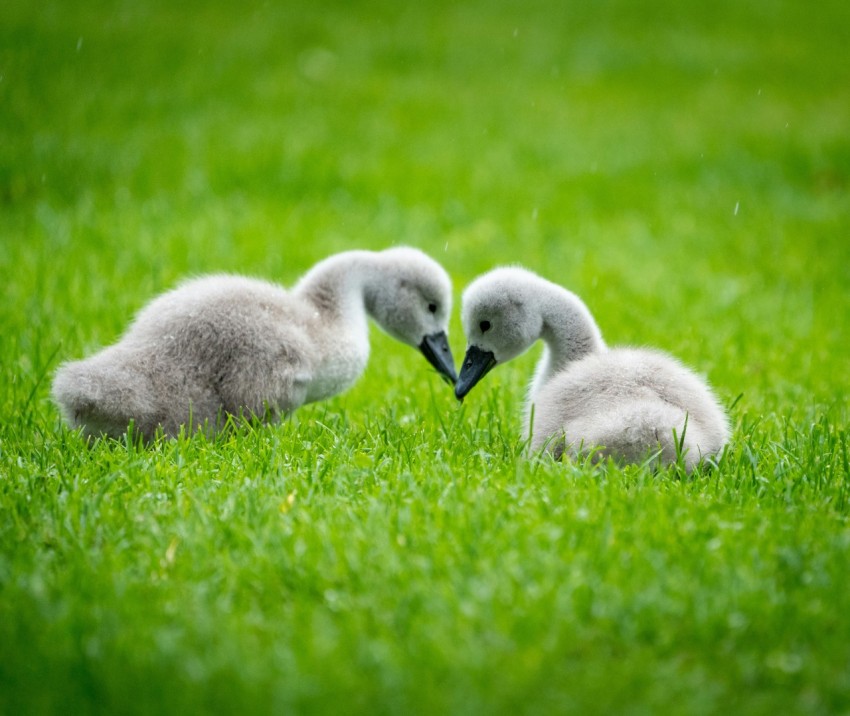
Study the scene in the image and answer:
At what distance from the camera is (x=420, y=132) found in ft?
46.3

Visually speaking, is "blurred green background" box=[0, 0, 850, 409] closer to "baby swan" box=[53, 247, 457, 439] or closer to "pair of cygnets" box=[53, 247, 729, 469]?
"pair of cygnets" box=[53, 247, 729, 469]

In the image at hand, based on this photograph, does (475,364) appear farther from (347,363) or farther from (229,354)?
(229,354)

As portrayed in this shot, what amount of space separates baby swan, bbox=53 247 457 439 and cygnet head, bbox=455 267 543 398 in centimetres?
54

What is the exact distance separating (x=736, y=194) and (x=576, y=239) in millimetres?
3449

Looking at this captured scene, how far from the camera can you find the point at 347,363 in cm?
535

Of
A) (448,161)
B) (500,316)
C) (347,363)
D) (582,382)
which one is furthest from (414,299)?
(448,161)

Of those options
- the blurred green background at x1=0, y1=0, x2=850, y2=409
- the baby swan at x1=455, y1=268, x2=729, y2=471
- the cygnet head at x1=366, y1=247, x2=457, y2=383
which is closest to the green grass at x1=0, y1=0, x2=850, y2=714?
the blurred green background at x1=0, y1=0, x2=850, y2=409

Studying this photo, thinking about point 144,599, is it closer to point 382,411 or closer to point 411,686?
point 411,686

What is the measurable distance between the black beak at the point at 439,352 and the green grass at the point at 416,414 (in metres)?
0.23

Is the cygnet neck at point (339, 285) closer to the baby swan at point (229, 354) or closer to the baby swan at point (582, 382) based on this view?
the baby swan at point (229, 354)

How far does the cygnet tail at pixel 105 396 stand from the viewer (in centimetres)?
452

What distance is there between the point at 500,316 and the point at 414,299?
820mm

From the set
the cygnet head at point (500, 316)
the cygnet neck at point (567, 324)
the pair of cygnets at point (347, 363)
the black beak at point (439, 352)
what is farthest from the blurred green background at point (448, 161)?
the black beak at point (439, 352)

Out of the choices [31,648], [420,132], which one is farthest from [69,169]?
[31,648]
